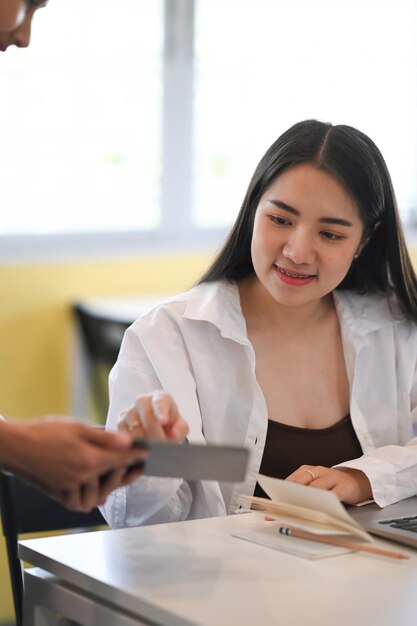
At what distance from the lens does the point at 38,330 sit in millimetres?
3705

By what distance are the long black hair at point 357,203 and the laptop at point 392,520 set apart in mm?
508

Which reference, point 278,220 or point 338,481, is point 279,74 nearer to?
point 278,220

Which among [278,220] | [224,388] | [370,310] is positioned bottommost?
[224,388]

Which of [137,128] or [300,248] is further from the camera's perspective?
[137,128]

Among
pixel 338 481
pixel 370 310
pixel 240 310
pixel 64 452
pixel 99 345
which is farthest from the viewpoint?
pixel 99 345

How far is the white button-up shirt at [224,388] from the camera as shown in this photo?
1915 mm

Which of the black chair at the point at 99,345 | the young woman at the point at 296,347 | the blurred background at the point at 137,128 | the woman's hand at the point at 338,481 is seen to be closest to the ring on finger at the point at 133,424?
the young woman at the point at 296,347

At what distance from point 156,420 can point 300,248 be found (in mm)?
564

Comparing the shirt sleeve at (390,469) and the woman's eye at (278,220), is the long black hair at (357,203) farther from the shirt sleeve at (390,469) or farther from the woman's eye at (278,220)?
the shirt sleeve at (390,469)

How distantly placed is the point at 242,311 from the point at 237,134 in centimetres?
219

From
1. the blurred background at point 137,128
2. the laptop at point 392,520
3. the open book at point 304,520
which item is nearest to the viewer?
the open book at point 304,520

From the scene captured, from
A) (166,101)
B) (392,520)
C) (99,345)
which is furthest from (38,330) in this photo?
(392,520)

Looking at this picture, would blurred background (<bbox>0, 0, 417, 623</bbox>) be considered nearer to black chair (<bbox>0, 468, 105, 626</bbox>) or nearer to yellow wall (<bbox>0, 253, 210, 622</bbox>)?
yellow wall (<bbox>0, 253, 210, 622</bbox>)

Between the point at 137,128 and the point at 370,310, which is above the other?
the point at 137,128
